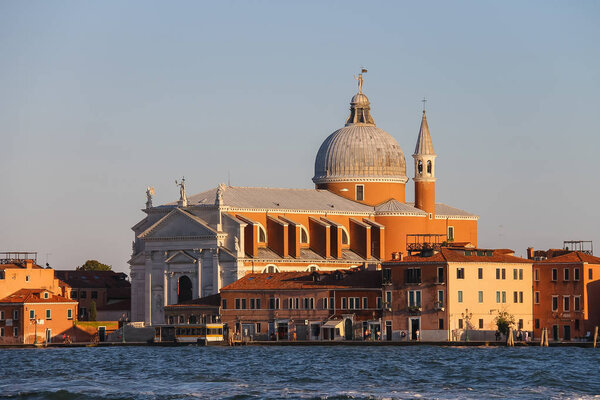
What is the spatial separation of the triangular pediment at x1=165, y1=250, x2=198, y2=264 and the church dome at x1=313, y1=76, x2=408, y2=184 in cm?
1456

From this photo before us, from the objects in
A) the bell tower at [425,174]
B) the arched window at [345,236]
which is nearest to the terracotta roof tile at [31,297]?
the arched window at [345,236]

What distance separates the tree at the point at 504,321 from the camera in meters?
83.2

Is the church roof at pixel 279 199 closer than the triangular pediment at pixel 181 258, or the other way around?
the triangular pediment at pixel 181 258

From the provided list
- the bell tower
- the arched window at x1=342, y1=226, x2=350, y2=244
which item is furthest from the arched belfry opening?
the bell tower

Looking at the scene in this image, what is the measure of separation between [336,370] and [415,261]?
17353mm

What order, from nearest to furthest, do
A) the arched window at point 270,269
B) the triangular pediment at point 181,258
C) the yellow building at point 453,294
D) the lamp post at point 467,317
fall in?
1. the yellow building at point 453,294
2. the lamp post at point 467,317
3. the arched window at point 270,269
4. the triangular pediment at point 181,258

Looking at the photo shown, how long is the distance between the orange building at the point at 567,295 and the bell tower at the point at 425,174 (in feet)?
70.7

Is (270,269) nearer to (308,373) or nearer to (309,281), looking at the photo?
(309,281)

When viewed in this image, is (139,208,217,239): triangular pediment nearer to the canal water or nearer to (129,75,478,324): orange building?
(129,75,478,324): orange building

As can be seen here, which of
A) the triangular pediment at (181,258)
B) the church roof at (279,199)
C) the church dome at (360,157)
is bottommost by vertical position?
the triangular pediment at (181,258)

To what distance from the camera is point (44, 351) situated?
282 ft

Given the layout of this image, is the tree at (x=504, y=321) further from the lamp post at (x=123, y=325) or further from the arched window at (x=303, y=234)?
the lamp post at (x=123, y=325)

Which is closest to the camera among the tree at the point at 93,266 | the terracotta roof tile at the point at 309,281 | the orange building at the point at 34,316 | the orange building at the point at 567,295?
the orange building at the point at 567,295

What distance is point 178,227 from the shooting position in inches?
3952
